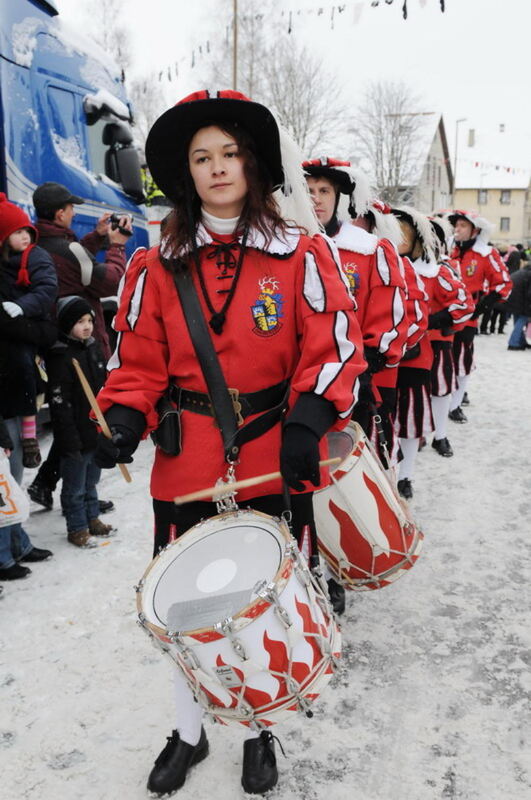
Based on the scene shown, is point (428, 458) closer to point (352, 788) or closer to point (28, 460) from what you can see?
point (28, 460)

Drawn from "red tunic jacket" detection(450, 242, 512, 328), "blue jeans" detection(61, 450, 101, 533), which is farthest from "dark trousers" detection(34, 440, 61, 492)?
"red tunic jacket" detection(450, 242, 512, 328)

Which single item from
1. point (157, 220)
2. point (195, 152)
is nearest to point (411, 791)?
point (195, 152)

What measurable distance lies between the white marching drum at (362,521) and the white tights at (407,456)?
2.03 m

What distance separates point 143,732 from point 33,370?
2017 mm

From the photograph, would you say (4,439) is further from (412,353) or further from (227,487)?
(412,353)

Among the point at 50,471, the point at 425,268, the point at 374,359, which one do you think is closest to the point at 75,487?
the point at 50,471

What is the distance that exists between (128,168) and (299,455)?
17.7 ft

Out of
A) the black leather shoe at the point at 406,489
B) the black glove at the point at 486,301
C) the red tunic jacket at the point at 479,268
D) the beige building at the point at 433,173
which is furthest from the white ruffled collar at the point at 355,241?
the beige building at the point at 433,173

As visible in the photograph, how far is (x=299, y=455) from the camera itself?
69.6 inches

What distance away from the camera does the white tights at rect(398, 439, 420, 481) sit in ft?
15.3

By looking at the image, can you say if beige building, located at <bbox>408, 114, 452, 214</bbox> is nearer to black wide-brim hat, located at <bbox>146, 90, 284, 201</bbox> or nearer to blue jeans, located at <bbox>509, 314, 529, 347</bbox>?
blue jeans, located at <bbox>509, 314, 529, 347</bbox>

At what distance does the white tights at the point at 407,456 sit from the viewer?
184 inches

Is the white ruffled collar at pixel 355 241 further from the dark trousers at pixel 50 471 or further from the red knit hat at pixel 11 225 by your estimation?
the dark trousers at pixel 50 471

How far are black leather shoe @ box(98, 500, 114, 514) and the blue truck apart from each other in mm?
2429
